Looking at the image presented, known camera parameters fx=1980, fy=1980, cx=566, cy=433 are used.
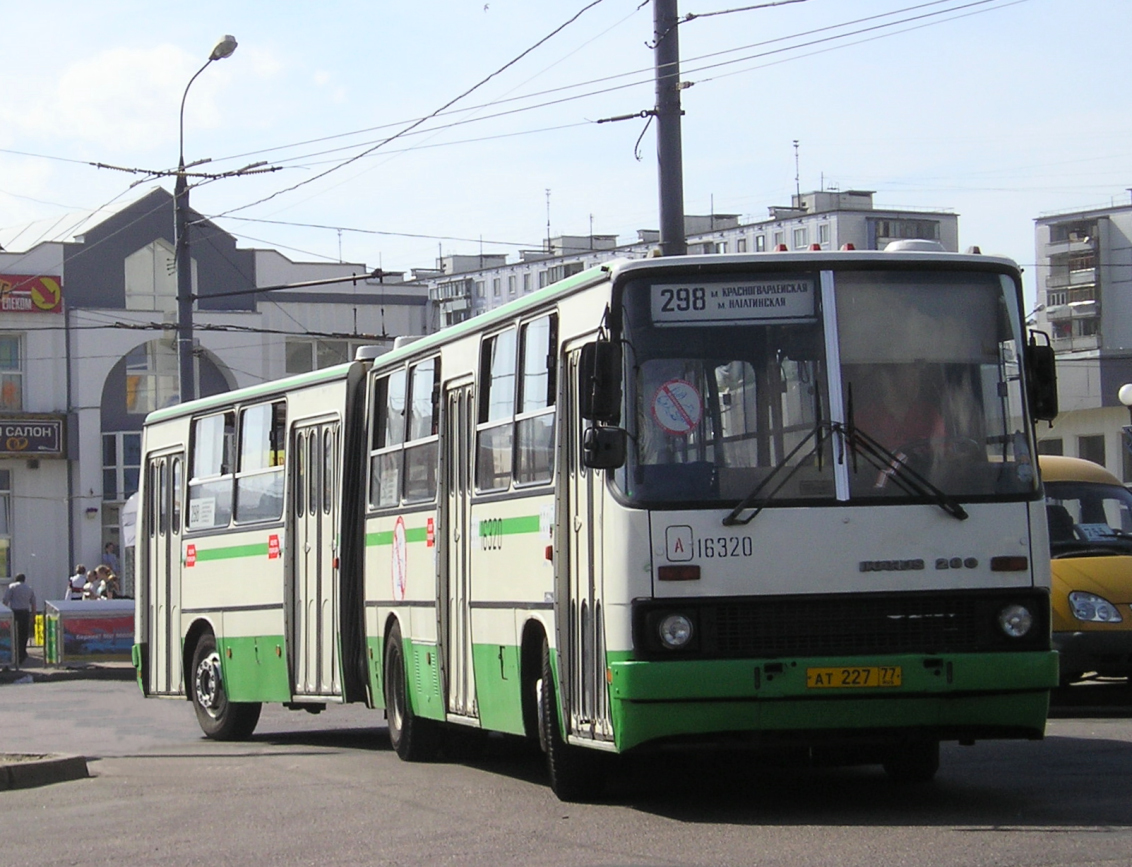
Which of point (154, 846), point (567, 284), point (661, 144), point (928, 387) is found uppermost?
point (661, 144)

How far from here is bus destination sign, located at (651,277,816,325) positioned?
988cm

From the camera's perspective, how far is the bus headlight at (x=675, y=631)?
950cm

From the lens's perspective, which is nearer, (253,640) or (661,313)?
(661,313)

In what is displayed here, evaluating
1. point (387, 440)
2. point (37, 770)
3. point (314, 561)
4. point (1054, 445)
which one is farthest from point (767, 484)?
point (1054, 445)

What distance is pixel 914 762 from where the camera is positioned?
36.2ft

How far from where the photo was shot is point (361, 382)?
15680mm

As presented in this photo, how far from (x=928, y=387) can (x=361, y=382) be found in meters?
6.79

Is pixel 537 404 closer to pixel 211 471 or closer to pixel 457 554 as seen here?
pixel 457 554

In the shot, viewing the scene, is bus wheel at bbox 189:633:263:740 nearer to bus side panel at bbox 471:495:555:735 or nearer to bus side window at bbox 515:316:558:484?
bus side panel at bbox 471:495:555:735

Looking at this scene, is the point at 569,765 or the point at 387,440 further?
the point at 387,440

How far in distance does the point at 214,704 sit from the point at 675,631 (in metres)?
9.45

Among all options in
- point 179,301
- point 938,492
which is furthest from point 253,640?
point 179,301

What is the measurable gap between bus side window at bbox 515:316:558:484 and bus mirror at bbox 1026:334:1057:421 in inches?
101

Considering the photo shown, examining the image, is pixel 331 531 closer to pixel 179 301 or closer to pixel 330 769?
pixel 330 769
